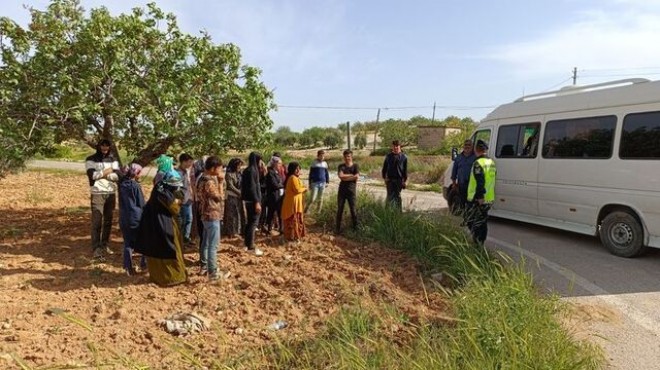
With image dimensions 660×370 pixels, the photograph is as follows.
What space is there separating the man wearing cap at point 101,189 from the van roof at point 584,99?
7.30 metres

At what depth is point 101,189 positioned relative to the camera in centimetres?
610

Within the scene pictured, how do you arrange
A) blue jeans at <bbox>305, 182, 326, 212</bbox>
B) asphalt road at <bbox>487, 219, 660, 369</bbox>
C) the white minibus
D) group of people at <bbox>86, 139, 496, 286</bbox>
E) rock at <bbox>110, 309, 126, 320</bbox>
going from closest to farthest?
asphalt road at <bbox>487, 219, 660, 369</bbox>
rock at <bbox>110, 309, 126, 320</bbox>
group of people at <bbox>86, 139, 496, 286</bbox>
the white minibus
blue jeans at <bbox>305, 182, 326, 212</bbox>

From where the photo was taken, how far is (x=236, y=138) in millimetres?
7184

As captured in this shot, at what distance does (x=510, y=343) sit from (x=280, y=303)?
95.9 inches

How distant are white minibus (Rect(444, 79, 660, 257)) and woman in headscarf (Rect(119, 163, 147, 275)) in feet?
22.4

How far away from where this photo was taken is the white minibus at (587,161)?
6.54 meters

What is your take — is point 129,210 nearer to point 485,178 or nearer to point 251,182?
point 251,182

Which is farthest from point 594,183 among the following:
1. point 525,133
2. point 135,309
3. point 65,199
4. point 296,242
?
point 65,199

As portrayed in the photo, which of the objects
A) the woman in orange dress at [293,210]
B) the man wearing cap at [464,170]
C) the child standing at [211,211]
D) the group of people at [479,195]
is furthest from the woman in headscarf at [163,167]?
the man wearing cap at [464,170]

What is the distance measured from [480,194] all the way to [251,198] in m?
3.43

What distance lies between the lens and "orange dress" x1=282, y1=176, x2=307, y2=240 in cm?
732

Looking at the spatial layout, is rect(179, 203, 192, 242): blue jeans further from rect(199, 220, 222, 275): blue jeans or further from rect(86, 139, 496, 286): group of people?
rect(199, 220, 222, 275): blue jeans

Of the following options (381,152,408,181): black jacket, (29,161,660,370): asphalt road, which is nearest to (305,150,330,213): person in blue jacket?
(381,152,408,181): black jacket

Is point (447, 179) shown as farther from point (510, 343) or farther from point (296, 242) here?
point (510, 343)
